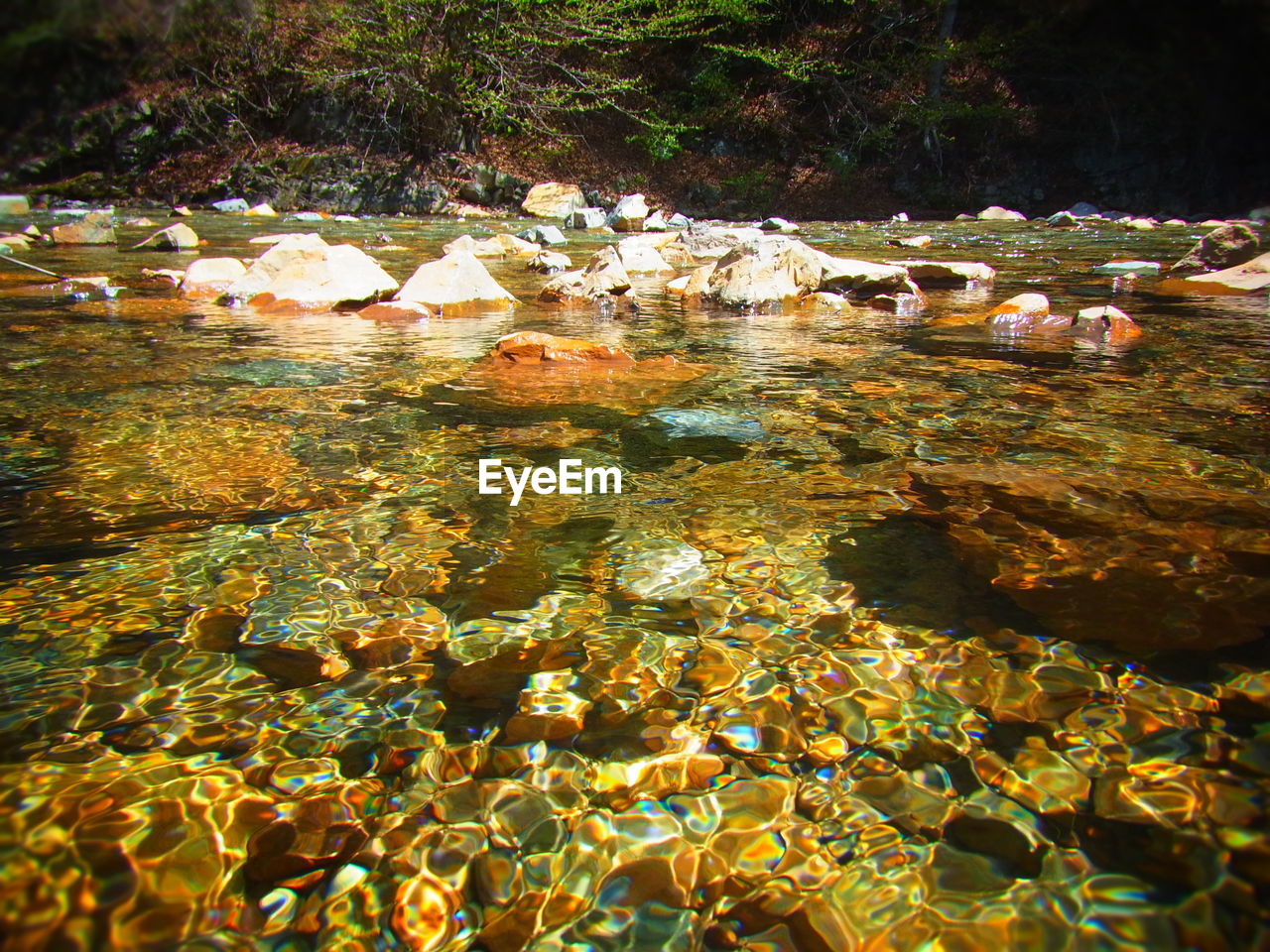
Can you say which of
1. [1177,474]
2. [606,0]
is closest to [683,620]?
[1177,474]

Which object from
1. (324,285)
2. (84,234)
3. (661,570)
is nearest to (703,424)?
(661,570)

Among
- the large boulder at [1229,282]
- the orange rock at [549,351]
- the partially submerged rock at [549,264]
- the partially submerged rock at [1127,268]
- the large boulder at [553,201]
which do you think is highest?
the large boulder at [553,201]

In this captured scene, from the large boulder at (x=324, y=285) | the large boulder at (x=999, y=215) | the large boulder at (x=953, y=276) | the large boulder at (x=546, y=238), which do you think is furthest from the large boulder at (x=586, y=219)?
the large boulder at (x=324, y=285)

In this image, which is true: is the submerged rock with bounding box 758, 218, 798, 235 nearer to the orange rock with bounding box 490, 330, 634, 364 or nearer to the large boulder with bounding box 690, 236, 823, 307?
the large boulder with bounding box 690, 236, 823, 307

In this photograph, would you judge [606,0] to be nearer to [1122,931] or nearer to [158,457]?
[158,457]

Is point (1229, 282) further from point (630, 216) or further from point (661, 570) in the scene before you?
point (630, 216)

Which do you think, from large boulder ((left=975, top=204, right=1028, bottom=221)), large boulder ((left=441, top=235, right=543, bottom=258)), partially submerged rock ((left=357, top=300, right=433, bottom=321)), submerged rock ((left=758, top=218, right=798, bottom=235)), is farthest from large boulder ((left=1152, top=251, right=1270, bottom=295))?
large boulder ((left=975, top=204, right=1028, bottom=221))

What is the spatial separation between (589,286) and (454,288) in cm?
119

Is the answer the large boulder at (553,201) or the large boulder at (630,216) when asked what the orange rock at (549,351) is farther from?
the large boulder at (553,201)

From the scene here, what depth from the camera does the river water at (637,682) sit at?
87 cm

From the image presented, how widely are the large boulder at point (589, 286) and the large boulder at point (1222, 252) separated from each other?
5865mm

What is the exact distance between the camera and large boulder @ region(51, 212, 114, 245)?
986cm

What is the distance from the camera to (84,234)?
9938 millimetres

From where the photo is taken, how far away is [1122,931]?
825 mm
